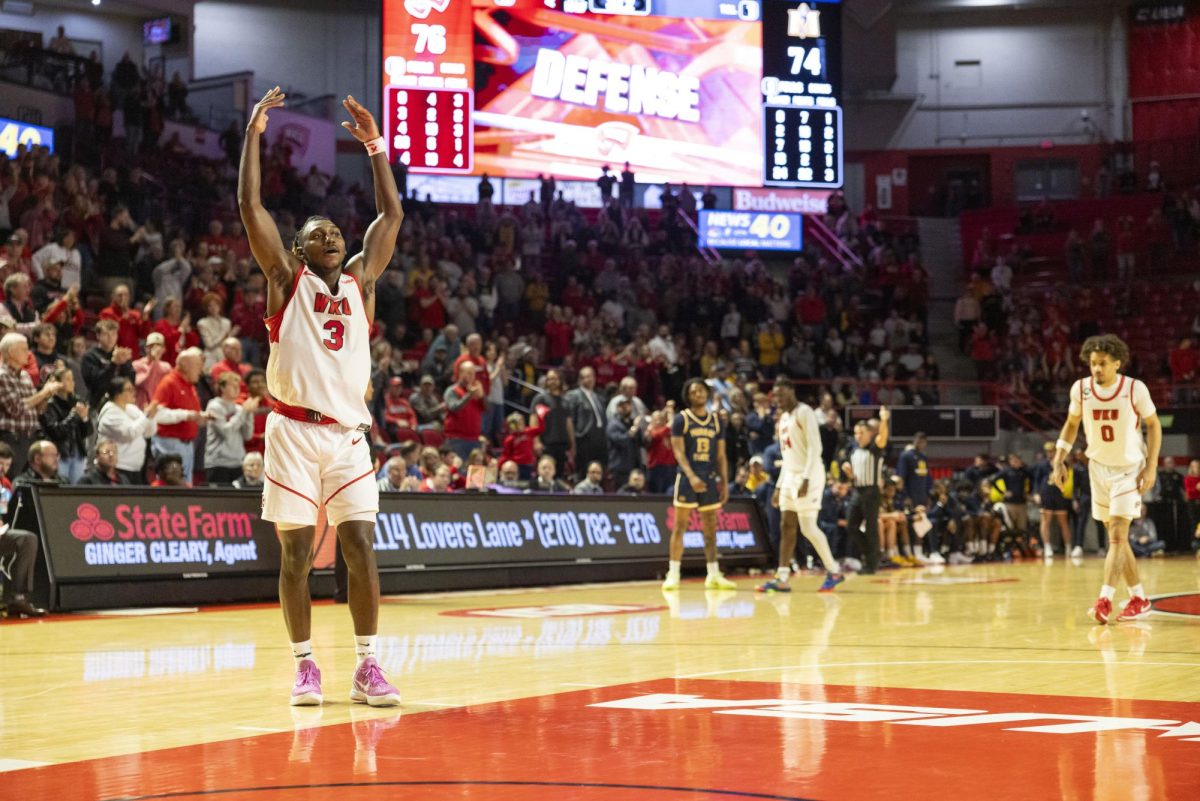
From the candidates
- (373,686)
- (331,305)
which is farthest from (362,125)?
(373,686)

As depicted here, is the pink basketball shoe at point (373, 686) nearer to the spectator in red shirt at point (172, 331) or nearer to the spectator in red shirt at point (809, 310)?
the spectator in red shirt at point (172, 331)

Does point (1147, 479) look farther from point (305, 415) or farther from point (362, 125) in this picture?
point (305, 415)

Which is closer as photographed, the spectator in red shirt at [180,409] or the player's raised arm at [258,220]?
the player's raised arm at [258,220]

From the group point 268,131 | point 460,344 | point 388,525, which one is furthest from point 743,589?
point 268,131

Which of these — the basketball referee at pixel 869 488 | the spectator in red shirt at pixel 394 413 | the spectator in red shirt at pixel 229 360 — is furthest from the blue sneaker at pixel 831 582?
the spectator in red shirt at pixel 229 360

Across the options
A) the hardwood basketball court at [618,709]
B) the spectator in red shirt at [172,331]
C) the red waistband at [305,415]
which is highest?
the spectator in red shirt at [172,331]

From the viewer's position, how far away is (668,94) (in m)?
29.3

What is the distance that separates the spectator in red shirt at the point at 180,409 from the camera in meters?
13.5

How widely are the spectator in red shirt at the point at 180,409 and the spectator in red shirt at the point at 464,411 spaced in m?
3.77

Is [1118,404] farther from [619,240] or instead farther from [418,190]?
[418,190]

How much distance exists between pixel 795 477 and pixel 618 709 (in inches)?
340

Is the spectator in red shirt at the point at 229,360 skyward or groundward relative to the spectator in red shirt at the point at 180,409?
skyward

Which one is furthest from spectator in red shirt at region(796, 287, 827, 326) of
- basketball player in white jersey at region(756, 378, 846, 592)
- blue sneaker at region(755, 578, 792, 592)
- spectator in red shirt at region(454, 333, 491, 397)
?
blue sneaker at region(755, 578, 792, 592)

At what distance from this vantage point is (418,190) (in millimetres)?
31609
